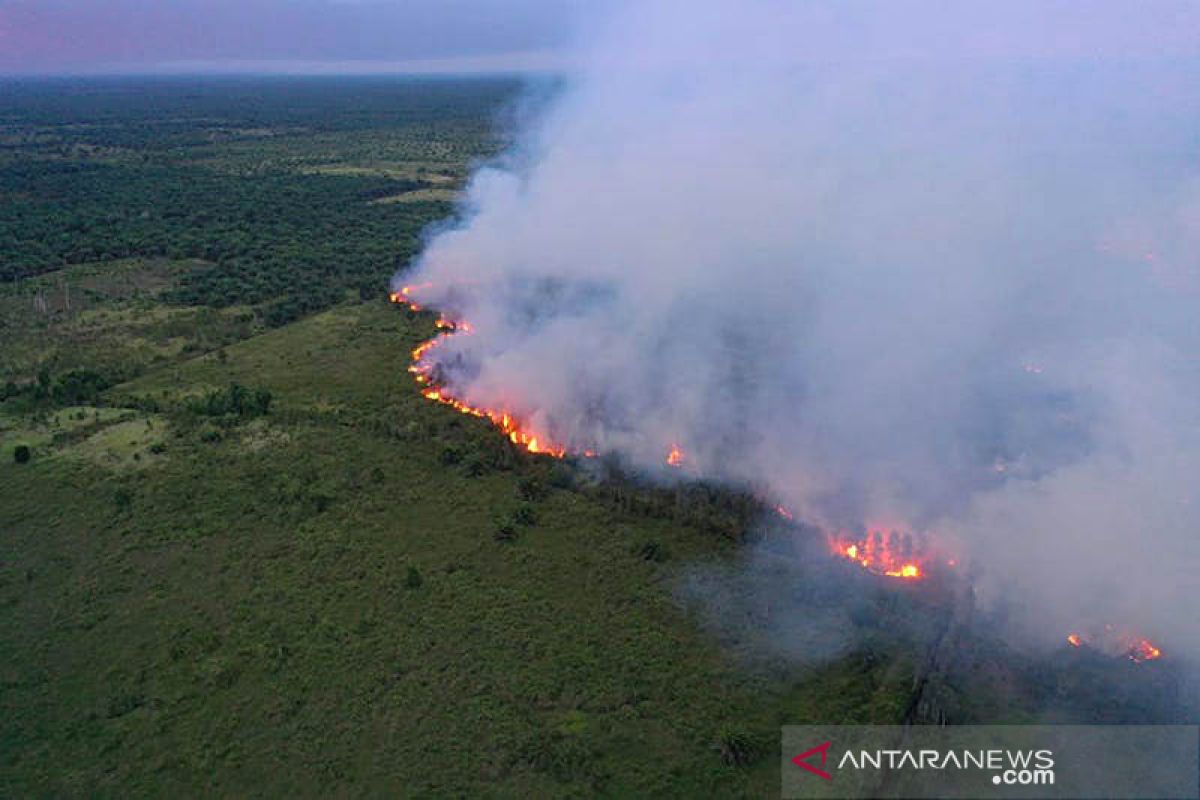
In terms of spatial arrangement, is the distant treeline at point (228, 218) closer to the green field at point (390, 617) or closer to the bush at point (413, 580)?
the green field at point (390, 617)

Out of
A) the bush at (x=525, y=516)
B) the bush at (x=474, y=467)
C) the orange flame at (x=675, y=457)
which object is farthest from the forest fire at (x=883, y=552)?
the bush at (x=474, y=467)

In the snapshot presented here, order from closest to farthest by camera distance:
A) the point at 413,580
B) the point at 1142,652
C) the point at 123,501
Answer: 1. the point at 1142,652
2. the point at 413,580
3. the point at 123,501

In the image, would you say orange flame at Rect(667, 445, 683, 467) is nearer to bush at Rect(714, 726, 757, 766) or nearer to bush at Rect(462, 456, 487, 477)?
bush at Rect(462, 456, 487, 477)

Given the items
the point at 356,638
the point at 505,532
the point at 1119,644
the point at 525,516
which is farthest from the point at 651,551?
the point at 1119,644

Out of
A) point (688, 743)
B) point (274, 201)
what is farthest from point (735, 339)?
point (274, 201)

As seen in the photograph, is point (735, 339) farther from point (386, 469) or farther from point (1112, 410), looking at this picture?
point (386, 469)

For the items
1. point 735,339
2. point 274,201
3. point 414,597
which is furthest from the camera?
point 274,201

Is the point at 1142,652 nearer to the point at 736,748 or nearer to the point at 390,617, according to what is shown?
the point at 736,748
